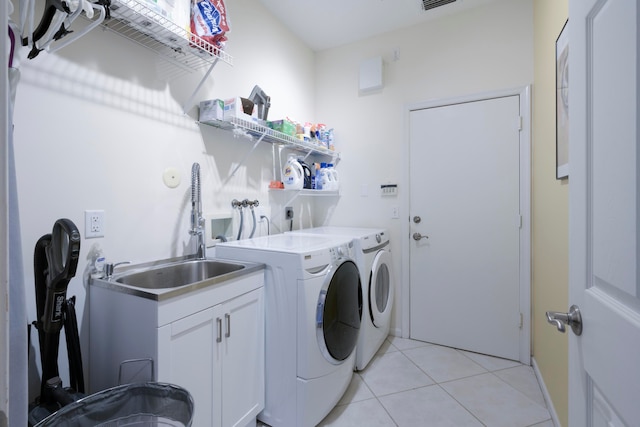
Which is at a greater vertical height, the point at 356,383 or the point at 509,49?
the point at 509,49

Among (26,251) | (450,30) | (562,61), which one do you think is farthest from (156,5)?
(450,30)

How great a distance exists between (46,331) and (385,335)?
2292 millimetres

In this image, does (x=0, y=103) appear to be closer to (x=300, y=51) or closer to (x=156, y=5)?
(x=156, y=5)

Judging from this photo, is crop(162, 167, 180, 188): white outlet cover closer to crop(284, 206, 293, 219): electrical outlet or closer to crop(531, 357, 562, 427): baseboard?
crop(284, 206, 293, 219): electrical outlet

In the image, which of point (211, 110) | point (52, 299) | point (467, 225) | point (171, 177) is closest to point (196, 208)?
point (171, 177)

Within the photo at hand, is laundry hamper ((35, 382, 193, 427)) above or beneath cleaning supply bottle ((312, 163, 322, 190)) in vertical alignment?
beneath

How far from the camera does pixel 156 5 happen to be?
1286 mm

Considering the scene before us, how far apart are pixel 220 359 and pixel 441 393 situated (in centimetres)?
147

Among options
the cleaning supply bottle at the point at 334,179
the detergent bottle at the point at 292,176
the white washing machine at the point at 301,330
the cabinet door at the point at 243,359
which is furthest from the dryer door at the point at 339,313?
the cleaning supply bottle at the point at 334,179

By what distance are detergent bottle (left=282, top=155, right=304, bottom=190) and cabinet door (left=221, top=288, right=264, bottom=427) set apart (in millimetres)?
1059

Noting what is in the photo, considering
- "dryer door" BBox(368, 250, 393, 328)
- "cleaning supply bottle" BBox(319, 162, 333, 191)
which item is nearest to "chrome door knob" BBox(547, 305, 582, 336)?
"dryer door" BBox(368, 250, 393, 328)

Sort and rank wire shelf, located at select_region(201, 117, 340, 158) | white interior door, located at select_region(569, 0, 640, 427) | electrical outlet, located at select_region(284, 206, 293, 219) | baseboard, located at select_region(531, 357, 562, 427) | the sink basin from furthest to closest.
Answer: electrical outlet, located at select_region(284, 206, 293, 219) → wire shelf, located at select_region(201, 117, 340, 158) → baseboard, located at select_region(531, 357, 562, 427) → the sink basin → white interior door, located at select_region(569, 0, 640, 427)

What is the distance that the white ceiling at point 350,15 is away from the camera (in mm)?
Answer: 2391

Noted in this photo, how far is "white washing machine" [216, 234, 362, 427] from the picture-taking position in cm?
151
